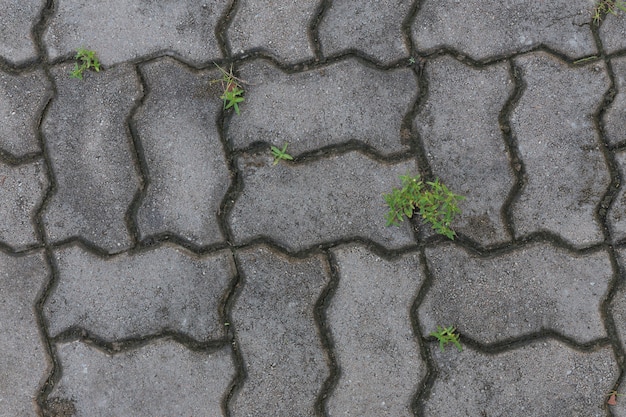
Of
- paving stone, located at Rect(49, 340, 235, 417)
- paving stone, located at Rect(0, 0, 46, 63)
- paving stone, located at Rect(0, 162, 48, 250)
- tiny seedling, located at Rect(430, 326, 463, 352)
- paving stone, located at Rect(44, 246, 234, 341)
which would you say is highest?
paving stone, located at Rect(0, 0, 46, 63)

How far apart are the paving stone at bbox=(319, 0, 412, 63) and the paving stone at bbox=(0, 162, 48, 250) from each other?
4.03 feet

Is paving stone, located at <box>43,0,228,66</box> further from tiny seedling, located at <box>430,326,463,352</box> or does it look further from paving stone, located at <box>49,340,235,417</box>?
tiny seedling, located at <box>430,326,463,352</box>

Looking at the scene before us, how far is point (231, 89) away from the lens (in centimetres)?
237

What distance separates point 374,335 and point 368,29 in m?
1.19

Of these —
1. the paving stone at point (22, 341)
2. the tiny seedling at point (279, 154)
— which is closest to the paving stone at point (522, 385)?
the tiny seedling at point (279, 154)

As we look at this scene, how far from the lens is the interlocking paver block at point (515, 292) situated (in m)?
2.30

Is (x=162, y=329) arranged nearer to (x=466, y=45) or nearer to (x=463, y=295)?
(x=463, y=295)

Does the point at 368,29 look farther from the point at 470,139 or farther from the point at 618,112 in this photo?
the point at 618,112

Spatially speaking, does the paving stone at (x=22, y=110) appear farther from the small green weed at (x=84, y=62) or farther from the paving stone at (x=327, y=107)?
the paving stone at (x=327, y=107)

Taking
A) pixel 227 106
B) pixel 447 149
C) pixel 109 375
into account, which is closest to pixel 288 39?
pixel 227 106

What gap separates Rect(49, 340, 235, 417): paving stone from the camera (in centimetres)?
232

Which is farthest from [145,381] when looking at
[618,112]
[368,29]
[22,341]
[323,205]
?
[618,112]

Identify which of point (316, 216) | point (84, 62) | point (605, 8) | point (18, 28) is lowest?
point (316, 216)

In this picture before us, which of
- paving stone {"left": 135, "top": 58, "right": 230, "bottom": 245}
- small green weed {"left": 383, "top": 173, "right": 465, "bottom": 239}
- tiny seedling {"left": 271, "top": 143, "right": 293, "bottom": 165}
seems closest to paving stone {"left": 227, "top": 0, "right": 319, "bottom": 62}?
paving stone {"left": 135, "top": 58, "right": 230, "bottom": 245}
